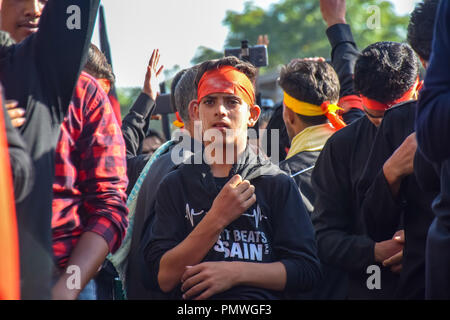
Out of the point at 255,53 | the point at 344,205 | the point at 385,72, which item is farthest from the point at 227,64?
the point at 255,53

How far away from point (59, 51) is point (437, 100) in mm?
1109

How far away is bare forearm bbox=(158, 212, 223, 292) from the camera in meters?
2.47

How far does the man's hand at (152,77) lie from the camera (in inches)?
164

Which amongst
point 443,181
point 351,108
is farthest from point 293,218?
point 351,108

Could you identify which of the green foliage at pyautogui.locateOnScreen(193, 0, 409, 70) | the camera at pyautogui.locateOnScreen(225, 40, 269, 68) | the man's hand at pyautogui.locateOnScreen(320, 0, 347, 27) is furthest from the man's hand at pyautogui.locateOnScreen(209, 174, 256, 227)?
the green foliage at pyautogui.locateOnScreen(193, 0, 409, 70)

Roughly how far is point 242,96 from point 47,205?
48.5 inches

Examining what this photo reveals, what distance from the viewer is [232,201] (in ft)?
8.22

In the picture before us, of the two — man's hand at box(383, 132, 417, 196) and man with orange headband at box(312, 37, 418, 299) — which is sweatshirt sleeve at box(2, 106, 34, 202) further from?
man with orange headband at box(312, 37, 418, 299)

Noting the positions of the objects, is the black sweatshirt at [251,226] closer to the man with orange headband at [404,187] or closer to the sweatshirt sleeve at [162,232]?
the sweatshirt sleeve at [162,232]

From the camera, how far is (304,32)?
131 ft

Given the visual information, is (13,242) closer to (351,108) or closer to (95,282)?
(95,282)

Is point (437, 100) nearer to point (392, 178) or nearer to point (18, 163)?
point (392, 178)

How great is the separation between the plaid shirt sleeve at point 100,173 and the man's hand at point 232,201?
1.47 ft

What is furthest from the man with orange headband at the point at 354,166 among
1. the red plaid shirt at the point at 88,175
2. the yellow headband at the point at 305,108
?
the red plaid shirt at the point at 88,175
